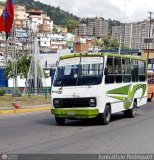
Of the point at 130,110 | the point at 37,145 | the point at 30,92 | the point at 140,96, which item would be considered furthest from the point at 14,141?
the point at 30,92

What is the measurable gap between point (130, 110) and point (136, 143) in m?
8.22

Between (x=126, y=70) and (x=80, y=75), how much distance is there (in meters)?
3.31

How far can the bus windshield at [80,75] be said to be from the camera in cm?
1540

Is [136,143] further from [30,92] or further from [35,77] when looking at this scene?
[35,77]

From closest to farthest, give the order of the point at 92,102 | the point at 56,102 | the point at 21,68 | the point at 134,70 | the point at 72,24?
the point at 92,102
the point at 56,102
the point at 134,70
the point at 21,68
the point at 72,24

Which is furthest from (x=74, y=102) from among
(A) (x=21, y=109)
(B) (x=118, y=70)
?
(A) (x=21, y=109)

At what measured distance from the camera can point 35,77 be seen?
39969 mm

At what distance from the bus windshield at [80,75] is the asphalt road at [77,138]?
157 centimetres

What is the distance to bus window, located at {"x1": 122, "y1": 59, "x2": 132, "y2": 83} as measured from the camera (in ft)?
58.9

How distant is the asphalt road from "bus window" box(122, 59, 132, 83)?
104 inches

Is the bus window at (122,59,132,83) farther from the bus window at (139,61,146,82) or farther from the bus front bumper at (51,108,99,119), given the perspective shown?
the bus front bumper at (51,108,99,119)

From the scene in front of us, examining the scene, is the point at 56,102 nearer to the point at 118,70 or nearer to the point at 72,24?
the point at 118,70

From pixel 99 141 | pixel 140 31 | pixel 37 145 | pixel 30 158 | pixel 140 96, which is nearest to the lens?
pixel 30 158

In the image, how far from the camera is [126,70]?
18281 millimetres
